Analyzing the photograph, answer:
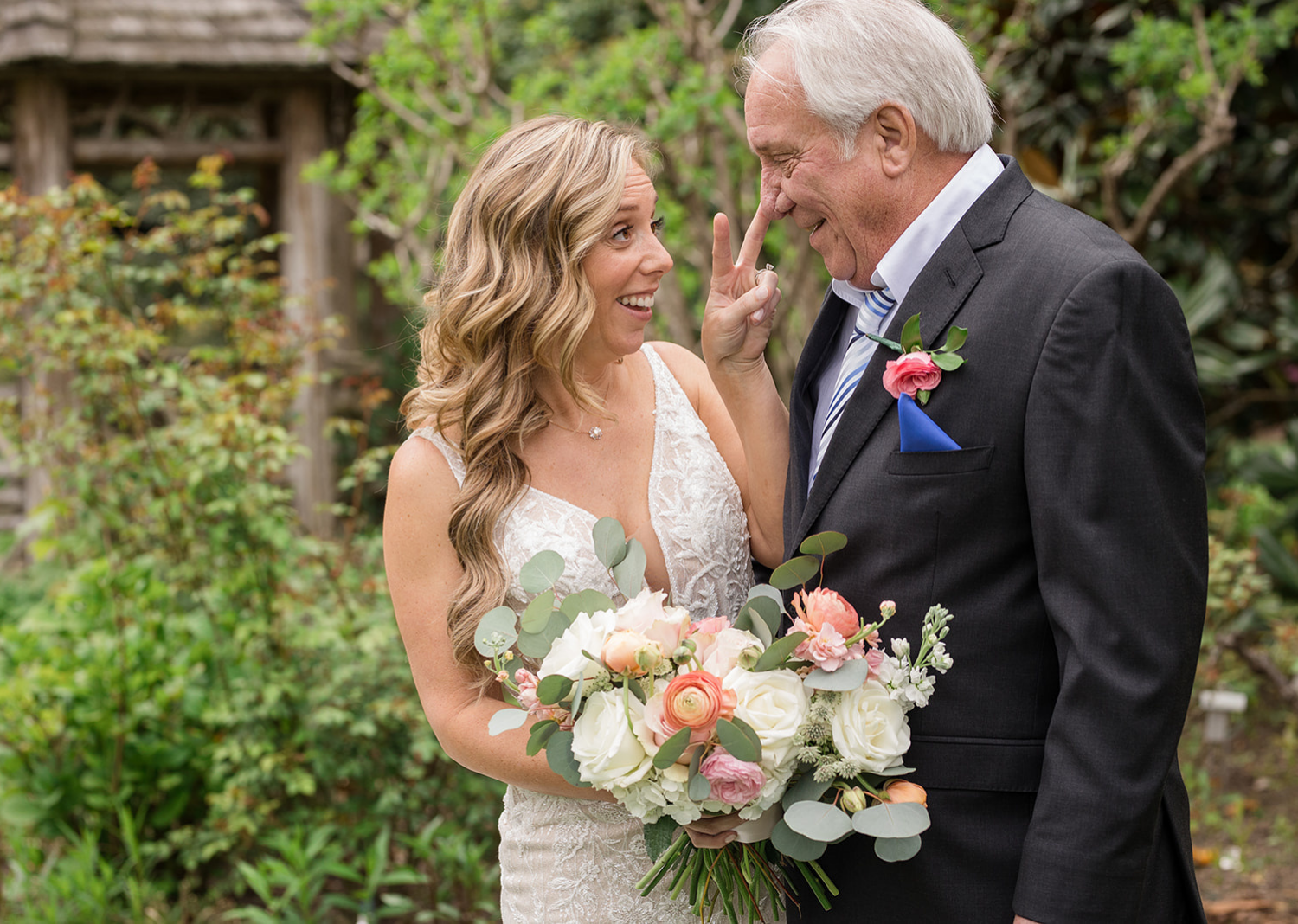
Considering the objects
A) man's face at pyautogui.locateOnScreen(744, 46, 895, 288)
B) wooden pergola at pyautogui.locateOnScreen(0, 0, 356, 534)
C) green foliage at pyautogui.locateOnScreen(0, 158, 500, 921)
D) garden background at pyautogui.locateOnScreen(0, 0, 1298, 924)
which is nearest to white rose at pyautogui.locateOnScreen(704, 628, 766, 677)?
man's face at pyautogui.locateOnScreen(744, 46, 895, 288)

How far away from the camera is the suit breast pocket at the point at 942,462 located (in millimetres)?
1675

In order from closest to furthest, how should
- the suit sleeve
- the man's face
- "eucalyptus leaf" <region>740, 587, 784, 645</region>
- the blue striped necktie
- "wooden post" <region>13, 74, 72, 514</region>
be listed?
the suit sleeve → "eucalyptus leaf" <region>740, 587, 784, 645</region> → the man's face → the blue striped necktie → "wooden post" <region>13, 74, 72, 514</region>

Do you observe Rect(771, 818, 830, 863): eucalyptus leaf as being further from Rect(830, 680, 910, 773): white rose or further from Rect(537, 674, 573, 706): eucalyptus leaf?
Rect(537, 674, 573, 706): eucalyptus leaf

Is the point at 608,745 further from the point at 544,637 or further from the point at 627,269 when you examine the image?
the point at 627,269

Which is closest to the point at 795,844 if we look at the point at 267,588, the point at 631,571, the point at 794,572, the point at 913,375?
the point at 794,572

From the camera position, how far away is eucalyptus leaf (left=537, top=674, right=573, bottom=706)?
1664 mm

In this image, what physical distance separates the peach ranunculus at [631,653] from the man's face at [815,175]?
0.78 metres

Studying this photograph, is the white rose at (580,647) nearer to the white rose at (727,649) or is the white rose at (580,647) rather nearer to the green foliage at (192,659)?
the white rose at (727,649)

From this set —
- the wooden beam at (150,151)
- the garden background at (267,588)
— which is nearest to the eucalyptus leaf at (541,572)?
the garden background at (267,588)

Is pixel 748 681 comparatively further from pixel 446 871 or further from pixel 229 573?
pixel 229 573

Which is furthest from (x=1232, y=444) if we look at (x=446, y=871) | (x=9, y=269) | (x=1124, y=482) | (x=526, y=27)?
(x=9, y=269)

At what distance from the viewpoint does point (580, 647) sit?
1727 millimetres

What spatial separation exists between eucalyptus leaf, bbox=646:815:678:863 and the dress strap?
2.73 feet

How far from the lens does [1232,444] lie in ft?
23.8
